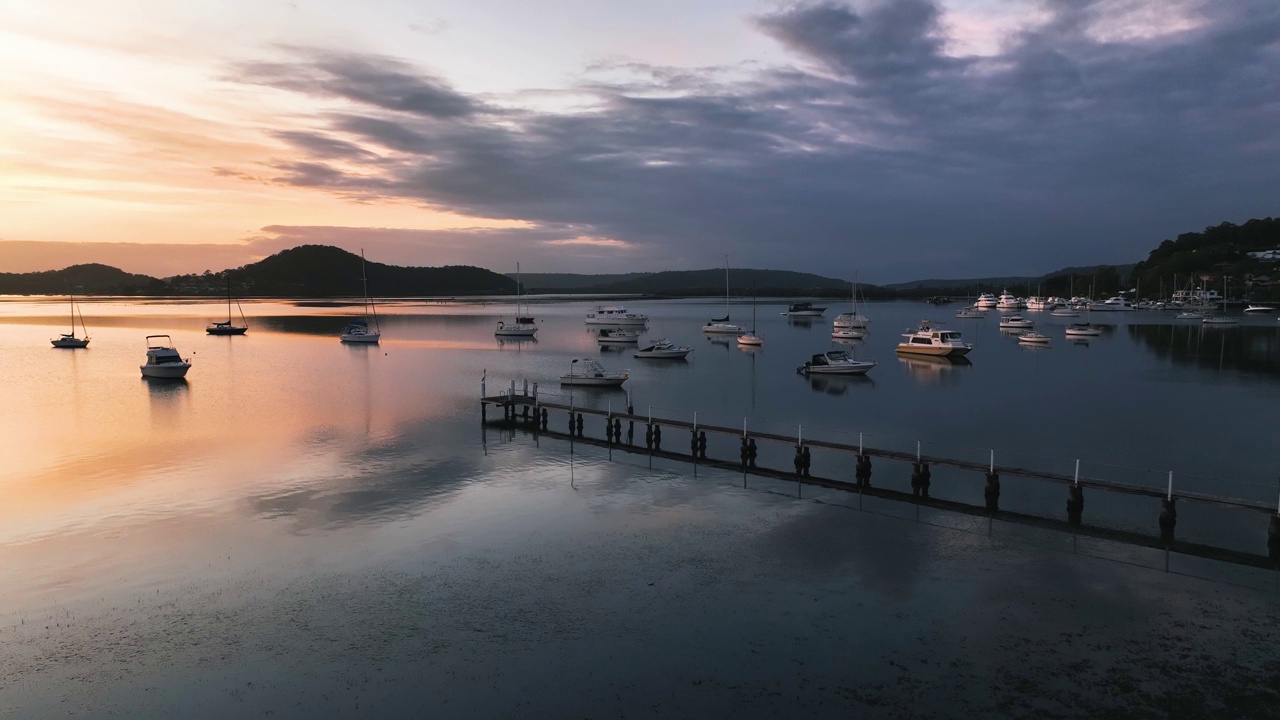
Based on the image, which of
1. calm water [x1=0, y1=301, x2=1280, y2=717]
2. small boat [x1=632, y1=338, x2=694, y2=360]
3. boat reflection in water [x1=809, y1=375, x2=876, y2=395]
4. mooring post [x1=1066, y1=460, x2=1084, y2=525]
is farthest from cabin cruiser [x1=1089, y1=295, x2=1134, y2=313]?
mooring post [x1=1066, y1=460, x2=1084, y2=525]

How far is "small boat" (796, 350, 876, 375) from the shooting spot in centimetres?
6069

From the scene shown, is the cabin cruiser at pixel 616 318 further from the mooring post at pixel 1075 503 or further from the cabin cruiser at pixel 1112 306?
the cabin cruiser at pixel 1112 306

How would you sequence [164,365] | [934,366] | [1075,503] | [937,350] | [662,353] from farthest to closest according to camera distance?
[937,350]
[662,353]
[934,366]
[164,365]
[1075,503]

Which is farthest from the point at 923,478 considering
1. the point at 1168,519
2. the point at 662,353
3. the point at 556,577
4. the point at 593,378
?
the point at 662,353

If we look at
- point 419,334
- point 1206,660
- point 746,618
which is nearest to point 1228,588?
point 1206,660

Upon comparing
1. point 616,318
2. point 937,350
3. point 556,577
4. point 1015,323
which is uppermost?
point 616,318

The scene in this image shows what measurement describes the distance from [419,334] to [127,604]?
103 meters

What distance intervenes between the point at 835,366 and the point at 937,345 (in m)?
20.1

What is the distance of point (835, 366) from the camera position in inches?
2399

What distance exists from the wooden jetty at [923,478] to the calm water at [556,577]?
1.04m

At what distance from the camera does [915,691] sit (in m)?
13.1

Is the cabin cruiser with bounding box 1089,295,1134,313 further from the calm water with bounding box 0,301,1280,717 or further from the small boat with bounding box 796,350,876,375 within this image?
the calm water with bounding box 0,301,1280,717

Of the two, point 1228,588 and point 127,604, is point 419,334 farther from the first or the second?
point 1228,588

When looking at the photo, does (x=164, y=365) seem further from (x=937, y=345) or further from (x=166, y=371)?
(x=937, y=345)
